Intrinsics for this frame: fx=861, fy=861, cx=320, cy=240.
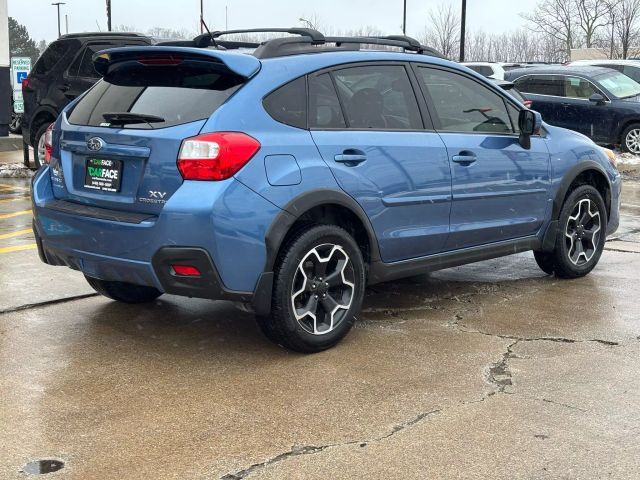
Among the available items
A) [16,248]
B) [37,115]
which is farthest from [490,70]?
[16,248]

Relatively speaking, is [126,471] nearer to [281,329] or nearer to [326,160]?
[281,329]

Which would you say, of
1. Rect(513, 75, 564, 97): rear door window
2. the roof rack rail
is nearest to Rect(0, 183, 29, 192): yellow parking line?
the roof rack rail

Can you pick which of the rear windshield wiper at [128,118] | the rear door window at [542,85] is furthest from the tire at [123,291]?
the rear door window at [542,85]

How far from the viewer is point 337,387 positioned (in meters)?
4.18

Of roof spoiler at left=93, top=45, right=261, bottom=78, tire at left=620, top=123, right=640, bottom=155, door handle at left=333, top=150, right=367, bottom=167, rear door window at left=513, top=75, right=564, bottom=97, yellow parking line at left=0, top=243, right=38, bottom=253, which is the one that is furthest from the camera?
rear door window at left=513, top=75, right=564, bottom=97

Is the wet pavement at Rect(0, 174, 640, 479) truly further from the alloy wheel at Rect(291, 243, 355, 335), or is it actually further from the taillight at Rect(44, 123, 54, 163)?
the taillight at Rect(44, 123, 54, 163)

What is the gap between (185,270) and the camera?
13.9ft

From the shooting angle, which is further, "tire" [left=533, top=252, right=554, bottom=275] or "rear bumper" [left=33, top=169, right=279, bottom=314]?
"tire" [left=533, top=252, right=554, bottom=275]

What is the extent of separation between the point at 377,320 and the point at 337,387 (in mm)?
1245

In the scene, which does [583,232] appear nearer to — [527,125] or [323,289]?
[527,125]

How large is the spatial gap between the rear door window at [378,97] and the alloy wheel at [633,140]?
11.2 m

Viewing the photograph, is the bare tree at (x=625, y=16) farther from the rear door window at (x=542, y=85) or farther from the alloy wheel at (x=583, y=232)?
the alloy wheel at (x=583, y=232)

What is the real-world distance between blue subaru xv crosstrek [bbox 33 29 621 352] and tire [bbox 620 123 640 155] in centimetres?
1036

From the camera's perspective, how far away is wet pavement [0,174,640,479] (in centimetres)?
338
